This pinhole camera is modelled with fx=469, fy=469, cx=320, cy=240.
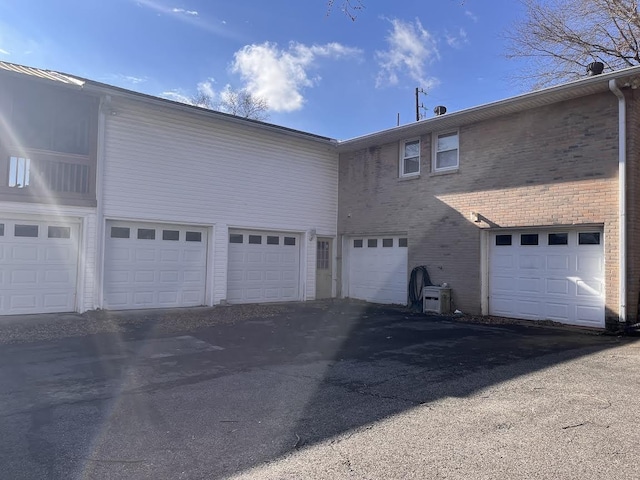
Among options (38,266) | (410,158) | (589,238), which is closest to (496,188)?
(589,238)

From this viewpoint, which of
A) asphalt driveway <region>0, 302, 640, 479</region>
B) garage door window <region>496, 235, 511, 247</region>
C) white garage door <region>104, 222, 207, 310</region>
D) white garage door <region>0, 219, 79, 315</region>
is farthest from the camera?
garage door window <region>496, 235, 511, 247</region>

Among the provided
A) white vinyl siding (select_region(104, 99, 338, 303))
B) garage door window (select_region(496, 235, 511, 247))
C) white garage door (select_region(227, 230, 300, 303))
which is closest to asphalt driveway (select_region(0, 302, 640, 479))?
garage door window (select_region(496, 235, 511, 247))

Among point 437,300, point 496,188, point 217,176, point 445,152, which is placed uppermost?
point 445,152

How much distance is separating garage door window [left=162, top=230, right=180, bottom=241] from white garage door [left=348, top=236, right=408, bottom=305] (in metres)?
5.91

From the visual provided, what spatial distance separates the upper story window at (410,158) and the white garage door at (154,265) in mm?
6231

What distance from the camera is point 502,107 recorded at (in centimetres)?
1124

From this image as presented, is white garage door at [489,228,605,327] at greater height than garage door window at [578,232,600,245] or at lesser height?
lesser

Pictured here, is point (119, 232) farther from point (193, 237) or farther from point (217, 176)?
point (217, 176)

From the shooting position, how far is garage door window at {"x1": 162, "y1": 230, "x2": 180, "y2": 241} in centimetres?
1238

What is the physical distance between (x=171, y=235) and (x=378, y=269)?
6423 mm

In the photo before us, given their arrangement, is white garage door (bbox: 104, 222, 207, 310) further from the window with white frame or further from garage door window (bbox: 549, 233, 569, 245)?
garage door window (bbox: 549, 233, 569, 245)

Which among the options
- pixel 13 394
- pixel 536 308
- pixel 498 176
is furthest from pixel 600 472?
pixel 498 176

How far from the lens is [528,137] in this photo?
37.1 ft

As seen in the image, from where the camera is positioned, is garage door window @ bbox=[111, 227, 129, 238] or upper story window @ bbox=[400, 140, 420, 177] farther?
upper story window @ bbox=[400, 140, 420, 177]
